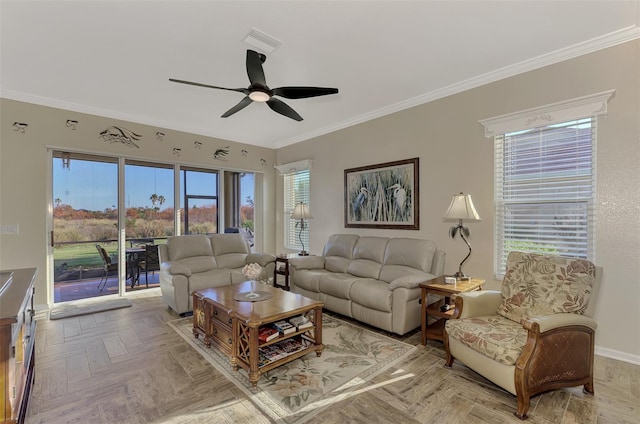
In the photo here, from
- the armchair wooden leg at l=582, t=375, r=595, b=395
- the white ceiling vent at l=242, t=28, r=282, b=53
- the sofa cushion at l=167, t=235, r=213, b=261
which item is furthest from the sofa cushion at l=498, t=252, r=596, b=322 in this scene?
the sofa cushion at l=167, t=235, r=213, b=261

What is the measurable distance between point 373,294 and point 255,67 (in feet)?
8.34

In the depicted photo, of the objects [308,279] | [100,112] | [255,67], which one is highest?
[100,112]

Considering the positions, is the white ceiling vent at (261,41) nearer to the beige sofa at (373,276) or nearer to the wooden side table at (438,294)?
the beige sofa at (373,276)

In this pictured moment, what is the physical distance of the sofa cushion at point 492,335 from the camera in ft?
6.68

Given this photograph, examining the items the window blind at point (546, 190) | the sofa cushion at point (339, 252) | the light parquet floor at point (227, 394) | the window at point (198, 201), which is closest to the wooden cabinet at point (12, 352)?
the light parquet floor at point (227, 394)

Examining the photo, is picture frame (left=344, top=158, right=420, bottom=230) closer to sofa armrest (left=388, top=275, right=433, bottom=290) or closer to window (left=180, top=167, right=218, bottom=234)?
sofa armrest (left=388, top=275, right=433, bottom=290)

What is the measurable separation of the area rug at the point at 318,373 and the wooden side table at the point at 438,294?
280 mm

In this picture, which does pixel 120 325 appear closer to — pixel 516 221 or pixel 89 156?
pixel 89 156

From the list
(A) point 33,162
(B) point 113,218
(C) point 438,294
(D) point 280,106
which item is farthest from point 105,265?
(C) point 438,294

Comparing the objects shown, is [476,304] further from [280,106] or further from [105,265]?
[105,265]

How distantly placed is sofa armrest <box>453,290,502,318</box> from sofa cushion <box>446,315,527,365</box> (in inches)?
1.9

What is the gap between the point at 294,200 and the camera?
249 inches

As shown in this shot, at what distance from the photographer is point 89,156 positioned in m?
4.62

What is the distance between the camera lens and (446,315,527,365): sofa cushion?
2035 mm
